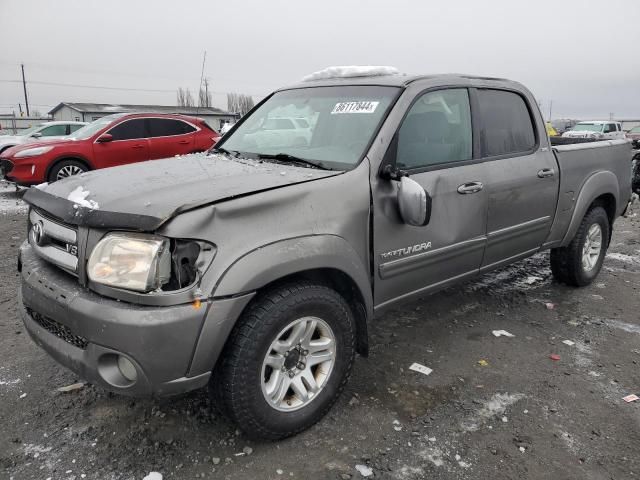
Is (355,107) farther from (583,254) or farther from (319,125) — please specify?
(583,254)

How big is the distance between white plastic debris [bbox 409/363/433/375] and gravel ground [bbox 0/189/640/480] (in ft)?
0.15

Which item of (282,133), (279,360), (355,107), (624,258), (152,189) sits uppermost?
(355,107)

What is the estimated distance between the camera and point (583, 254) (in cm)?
462

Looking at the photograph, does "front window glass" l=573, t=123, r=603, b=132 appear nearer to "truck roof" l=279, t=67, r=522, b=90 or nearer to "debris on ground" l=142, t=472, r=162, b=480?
"truck roof" l=279, t=67, r=522, b=90

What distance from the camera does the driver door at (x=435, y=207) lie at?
2.77 meters

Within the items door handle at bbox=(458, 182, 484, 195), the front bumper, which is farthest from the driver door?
the front bumper

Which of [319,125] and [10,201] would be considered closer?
[319,125]

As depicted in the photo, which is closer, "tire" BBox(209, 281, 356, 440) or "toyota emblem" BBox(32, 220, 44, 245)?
"tire" BBox(209, 281, 356, 440)

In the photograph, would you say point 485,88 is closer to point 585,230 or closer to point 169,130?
point 585,230

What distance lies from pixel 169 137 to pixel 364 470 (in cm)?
903

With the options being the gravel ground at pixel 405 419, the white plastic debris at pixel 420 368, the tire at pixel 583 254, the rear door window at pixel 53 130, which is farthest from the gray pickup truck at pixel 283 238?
the rear door window at pixel 53 130

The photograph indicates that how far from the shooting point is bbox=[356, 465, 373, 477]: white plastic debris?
229 centimetres

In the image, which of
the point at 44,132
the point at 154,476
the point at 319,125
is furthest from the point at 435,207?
the point at 44,132

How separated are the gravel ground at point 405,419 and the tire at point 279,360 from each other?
0.16m
